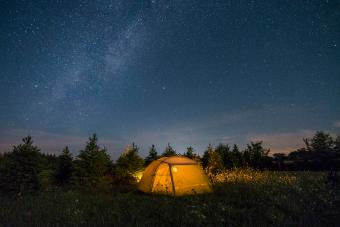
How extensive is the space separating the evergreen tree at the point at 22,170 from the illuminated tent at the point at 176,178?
5.59 m

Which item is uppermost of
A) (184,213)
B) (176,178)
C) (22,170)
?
(22,170)

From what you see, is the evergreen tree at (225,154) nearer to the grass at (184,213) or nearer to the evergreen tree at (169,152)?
the evergreen tree at (169,152)

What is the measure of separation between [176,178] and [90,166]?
573 cm

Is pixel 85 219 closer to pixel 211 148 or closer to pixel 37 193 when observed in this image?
pixel 37 193

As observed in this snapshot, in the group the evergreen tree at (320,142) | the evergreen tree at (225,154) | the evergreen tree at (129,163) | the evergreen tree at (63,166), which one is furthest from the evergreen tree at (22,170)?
the evergreen tree at (320,142)

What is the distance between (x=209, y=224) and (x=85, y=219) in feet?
11.3

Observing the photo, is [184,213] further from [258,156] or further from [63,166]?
[258,156]

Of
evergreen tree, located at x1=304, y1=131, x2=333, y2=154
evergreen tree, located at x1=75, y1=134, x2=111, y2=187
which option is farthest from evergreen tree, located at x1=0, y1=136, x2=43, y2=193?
evergreen tree, located at x1=304, y1=131, x2=333, y2=154

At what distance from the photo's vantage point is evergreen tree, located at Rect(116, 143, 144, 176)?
64.2ft

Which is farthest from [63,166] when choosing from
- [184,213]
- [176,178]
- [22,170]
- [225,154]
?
[225,154]

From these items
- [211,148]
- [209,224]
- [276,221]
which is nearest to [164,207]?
[209,224]

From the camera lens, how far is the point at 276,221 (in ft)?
23.1

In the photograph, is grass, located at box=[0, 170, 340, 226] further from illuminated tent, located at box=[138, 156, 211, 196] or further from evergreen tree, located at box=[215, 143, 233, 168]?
evergreen tree, located at box=[215, 143, 233, 168]

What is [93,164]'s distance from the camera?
51.2 ft
